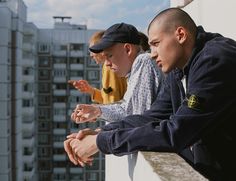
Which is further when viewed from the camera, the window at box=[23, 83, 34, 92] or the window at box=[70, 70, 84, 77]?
the window at box=[70, 70, 84, 77]

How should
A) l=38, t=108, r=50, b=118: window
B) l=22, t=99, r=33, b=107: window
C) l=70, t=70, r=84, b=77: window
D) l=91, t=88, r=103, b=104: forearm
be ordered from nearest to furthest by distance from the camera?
l=91, t=88, r=103, b=104: forearm
l=22, t=99, r=33, b=107: window
l=70, t=70, r=84, b=77: window
l=38, t=108, r=50, b=118: window

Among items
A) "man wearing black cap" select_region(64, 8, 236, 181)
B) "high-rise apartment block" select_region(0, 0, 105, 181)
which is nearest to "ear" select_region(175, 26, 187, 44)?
"man wearing black cap" select_region(64, 8, 236, 181)

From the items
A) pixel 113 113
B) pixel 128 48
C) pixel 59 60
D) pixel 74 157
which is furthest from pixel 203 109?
pixel 59 60

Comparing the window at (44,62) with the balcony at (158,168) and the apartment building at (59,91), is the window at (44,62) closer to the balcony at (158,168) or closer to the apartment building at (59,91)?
the apartment building at (59,91)

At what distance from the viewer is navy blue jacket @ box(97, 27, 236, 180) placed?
111 cm

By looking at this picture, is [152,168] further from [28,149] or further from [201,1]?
[28,149]

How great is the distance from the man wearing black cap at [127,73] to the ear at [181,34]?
1.83 feet

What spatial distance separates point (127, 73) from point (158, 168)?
855 millimetres

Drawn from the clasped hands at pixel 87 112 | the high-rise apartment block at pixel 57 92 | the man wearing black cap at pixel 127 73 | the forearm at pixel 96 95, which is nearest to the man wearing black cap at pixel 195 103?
the man wearing black cap at pixel 127 73

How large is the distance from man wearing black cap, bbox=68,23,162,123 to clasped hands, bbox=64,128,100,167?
12.6 inches

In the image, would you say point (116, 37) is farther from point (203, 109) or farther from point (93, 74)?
point (93, 74)

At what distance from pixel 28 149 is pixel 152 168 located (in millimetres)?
31022

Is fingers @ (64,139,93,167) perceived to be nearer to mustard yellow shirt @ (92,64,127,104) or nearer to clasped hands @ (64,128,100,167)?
clasped hands @ (64,128,100,167)

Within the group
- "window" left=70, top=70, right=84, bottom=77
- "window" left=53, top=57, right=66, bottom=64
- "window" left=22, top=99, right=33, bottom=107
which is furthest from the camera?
"window" left=70, top=70, right=84, bottom=77
